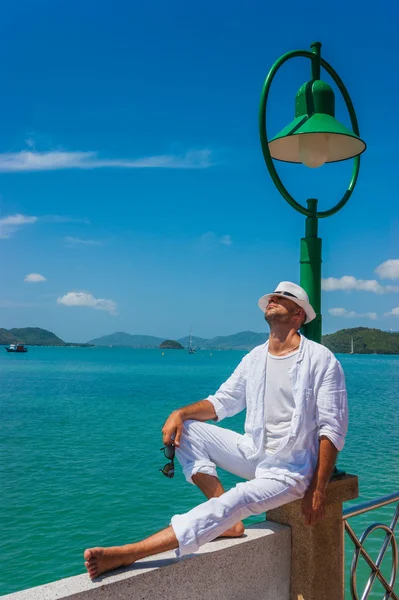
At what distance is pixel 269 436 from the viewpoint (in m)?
3.44

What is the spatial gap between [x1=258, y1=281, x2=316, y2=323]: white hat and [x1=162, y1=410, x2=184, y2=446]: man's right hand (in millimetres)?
894

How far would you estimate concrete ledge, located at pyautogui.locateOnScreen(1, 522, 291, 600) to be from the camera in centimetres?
268

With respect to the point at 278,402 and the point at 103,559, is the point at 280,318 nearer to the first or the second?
the point at 278,402

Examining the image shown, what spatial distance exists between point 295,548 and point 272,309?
4.59 feet

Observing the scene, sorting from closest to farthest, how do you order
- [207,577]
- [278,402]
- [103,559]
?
[103,559], [207,577], [278,402]

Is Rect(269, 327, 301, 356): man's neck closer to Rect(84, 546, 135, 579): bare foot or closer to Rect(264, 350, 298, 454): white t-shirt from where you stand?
Rect(264, 350, 298, 454): white t-shirt

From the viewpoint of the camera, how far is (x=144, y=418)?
32.1 m

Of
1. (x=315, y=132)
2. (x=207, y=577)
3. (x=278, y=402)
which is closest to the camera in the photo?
(x=207, y=577)

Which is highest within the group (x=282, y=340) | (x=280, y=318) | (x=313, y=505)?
(x=280, y=318)

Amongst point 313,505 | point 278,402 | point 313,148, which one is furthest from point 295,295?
point 313,505

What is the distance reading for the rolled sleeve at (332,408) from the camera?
10.6 feet

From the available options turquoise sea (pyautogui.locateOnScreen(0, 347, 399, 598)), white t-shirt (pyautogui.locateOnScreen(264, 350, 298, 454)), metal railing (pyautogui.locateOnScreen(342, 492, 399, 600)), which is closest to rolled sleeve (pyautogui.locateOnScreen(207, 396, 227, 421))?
white t-shirt (pyautogui.locateOnScreen(264, 350, 298, 454))

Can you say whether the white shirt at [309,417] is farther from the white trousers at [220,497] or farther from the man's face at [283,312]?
the man's face at [283,312]

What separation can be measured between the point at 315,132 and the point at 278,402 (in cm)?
169
